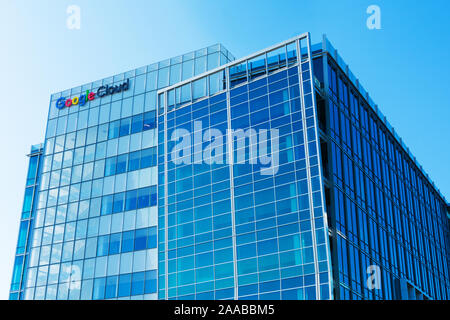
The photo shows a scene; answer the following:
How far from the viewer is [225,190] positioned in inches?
1893

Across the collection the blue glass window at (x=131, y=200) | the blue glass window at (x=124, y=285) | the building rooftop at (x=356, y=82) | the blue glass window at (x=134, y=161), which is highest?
the building rooftop at (x=356, y=82)

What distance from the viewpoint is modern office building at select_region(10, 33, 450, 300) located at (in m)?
44.8

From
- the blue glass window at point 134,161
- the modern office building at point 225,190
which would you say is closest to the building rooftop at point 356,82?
the modern office building at point 225,190

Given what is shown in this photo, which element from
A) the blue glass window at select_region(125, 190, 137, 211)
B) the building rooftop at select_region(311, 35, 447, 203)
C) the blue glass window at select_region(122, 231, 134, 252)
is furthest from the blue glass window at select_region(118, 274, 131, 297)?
the building rooftop at select_region(311, 35, 447, 203)

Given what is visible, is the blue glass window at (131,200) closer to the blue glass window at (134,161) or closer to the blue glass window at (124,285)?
the blue glass window at (134,161)

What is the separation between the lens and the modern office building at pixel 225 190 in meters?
44.8

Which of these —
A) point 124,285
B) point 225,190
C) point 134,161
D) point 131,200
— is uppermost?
point 134,161

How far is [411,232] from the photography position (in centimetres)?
6247

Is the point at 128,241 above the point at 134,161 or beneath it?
beneath

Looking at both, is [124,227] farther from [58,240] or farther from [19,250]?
[19,250]

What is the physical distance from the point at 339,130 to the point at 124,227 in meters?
21.2

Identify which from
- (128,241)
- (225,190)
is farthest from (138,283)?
(225,190)

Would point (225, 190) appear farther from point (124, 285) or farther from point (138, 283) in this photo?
point (124, 285)
